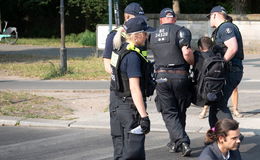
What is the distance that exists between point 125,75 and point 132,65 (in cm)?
15

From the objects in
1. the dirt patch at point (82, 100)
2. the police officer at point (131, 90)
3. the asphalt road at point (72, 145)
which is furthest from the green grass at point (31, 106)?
the police officer at point (131, 90)

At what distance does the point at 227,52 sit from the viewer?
7316 millimetres

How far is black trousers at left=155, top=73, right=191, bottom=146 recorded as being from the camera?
7.21 m

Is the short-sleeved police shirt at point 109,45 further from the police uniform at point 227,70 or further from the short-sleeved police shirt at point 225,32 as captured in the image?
the short-sleeved police shirt at point 225,32

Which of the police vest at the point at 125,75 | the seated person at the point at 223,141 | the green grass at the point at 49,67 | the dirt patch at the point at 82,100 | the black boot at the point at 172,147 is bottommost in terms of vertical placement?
the green grass at the point at 49,67

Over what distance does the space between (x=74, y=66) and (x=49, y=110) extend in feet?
24.2

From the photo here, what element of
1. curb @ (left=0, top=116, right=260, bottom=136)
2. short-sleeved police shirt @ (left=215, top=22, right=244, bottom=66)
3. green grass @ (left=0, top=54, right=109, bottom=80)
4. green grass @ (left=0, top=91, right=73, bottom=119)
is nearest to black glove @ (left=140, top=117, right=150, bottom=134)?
short-sleeved police shirt @ (left=215, top=22, right=244, bottom=66)

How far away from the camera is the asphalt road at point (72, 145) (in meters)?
7.43

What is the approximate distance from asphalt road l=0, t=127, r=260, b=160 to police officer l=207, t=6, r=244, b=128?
0.64 meters

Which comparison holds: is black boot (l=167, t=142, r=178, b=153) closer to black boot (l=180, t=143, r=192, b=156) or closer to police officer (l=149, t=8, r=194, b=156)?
police officer (l=149, t=8, r=194, b=156)

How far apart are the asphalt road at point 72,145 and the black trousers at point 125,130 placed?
5.52ft

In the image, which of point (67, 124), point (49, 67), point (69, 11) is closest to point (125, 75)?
point (67, 124)

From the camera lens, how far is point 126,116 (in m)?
5.53

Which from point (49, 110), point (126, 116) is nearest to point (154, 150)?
point (126, 116)
